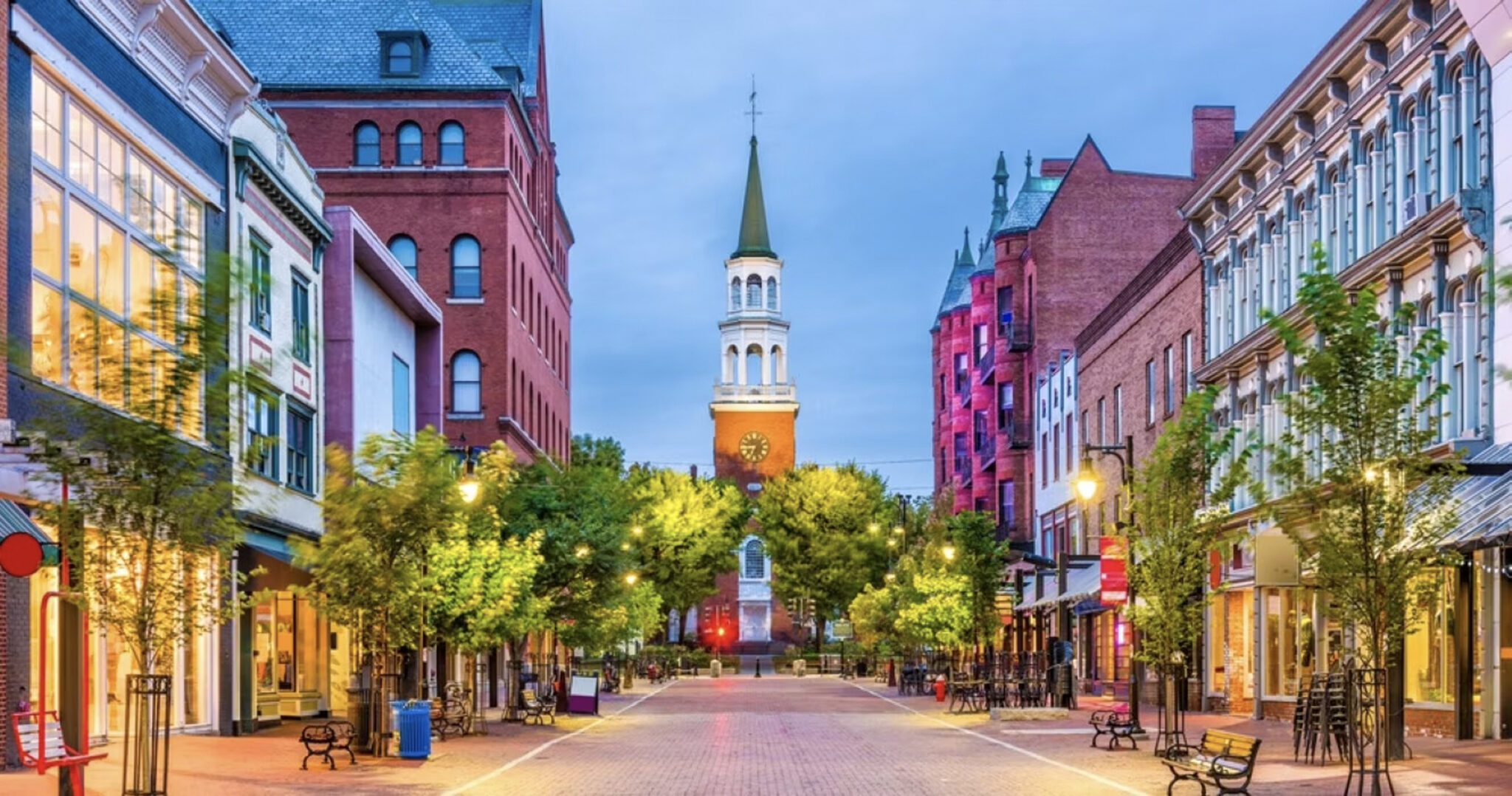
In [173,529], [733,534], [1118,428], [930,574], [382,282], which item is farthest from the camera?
[733,534]

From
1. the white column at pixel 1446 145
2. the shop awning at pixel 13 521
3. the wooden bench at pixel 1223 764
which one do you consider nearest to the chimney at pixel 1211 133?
the white column at pixel 1446 145

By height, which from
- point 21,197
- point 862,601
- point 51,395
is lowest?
point 862,601

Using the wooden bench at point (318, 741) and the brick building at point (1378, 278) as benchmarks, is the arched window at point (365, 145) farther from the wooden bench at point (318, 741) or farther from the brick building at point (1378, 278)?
the wooden bench at point (318, 741)

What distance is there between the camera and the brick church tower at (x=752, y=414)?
14112 cm

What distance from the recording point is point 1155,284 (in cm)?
5462

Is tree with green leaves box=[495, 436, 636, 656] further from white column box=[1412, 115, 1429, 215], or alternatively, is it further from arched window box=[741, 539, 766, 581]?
arched window box=[741, 539, 766, 581]

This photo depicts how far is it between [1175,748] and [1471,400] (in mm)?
7864

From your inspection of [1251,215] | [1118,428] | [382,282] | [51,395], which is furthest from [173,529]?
[1118,428]

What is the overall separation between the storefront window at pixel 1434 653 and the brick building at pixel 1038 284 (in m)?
34.6

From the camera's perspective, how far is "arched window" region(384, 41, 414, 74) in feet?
212

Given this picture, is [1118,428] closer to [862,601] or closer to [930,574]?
[930,574]

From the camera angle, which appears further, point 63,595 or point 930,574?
point 930,574

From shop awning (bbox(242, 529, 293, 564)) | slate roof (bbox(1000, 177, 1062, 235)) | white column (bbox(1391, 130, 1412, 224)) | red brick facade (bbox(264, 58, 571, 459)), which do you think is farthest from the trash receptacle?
slate roof (bbox(1000, 177, 1062, 235))

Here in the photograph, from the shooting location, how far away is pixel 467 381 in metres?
66.4
